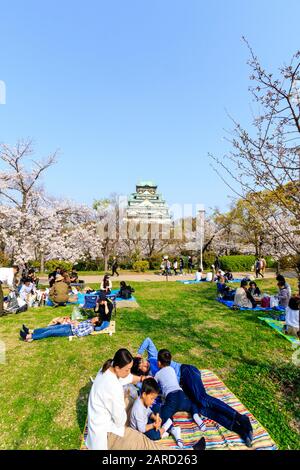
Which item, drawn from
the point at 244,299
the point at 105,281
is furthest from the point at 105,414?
the point at 244,299

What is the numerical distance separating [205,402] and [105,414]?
62.6 inches

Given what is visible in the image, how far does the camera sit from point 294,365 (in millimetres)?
5789

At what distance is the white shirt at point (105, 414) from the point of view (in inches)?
126

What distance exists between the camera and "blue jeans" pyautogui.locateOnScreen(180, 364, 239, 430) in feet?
12.4

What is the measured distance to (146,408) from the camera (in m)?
3.64

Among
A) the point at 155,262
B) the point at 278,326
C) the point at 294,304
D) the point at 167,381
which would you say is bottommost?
the point at 278,326

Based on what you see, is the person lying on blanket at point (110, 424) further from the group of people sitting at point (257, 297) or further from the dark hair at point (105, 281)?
the dark hair at point (105, 281)

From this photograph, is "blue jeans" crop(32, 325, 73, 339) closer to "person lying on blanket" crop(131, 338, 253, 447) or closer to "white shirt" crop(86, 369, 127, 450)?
"person lying on blanket" crop(131, 338, 253, 447)

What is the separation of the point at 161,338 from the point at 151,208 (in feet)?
228

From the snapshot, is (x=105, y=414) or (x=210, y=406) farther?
(x=210, y=406)

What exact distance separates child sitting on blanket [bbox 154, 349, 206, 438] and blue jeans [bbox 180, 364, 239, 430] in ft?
0.41

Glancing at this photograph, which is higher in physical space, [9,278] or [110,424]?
[9,278]

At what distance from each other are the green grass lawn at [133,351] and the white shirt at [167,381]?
1355 mm

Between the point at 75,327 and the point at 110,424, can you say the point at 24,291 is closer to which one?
the point at 75,327
